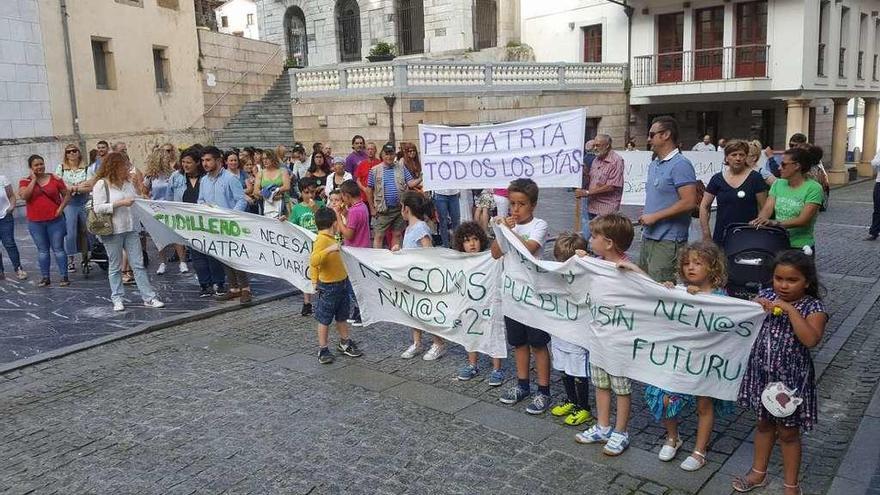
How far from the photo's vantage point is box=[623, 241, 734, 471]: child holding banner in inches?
165

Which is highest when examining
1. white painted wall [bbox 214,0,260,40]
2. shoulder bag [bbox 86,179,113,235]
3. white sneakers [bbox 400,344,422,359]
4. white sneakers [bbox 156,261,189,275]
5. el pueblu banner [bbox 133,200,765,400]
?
white painted wall [bbox 214,0,260,40]

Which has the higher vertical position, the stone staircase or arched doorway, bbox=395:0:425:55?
arched doorway, bbox=395:0:425:55

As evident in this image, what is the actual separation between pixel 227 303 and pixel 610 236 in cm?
563

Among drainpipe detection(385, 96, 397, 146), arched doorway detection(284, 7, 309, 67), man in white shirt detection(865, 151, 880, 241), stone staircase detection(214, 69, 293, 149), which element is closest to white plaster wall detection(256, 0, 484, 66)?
arched doorway detection(284, 7, 309, 67)

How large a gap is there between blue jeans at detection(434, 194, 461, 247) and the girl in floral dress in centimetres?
726

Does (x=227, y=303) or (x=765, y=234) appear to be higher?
(x=765, y=234)

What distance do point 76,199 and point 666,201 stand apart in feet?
28.6

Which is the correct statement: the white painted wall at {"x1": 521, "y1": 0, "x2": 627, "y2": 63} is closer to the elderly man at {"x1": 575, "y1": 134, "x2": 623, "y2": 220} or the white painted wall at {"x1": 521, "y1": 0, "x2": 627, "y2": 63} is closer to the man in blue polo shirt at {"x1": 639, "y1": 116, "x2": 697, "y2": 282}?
the elderly man at {"x1": 575, "y1": 134, "x2": 623, "y2": 220}

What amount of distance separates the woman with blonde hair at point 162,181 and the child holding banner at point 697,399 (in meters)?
8.11

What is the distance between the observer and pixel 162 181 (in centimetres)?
1079

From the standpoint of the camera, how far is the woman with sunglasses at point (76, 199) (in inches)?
400

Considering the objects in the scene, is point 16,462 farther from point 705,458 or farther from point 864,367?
point 864,367

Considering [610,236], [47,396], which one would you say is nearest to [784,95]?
[610,236]

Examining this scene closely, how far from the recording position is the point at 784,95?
22.8 meters
